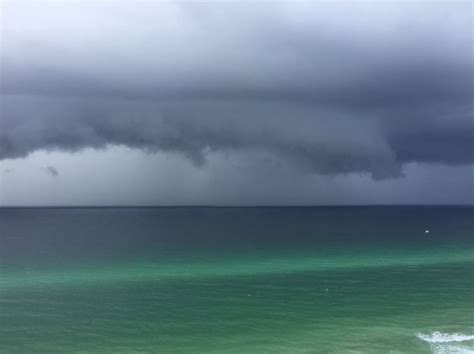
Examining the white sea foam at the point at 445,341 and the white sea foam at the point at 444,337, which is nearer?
the white sea foam at the point at 445,341

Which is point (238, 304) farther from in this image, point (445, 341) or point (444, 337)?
point (445, 341)

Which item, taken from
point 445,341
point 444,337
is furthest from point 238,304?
point 445,341

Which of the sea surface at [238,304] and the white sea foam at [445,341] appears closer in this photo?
the white sea foam at [445,341]

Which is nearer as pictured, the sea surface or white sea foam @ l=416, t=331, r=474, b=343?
white sea foam @ l=416, t=331, r=474, b=343

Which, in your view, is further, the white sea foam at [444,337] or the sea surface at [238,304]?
the sea surface at [238,304]

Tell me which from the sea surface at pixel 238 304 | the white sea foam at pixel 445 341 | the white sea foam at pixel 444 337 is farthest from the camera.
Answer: the sea surface at pixel 238 304

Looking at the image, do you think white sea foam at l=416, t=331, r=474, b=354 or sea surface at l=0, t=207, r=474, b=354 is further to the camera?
sea surface at l=0, t=207, r=474, b=354

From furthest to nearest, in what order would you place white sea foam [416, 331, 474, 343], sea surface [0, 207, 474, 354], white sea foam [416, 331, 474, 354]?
sea surface [0, 207, 474, 354]
white sea foam [416, 331, 474, 343]
white sea foam [416, 331, 474, 354]

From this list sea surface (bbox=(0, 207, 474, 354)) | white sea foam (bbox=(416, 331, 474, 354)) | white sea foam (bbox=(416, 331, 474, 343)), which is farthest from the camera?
sea surface (bbox=(0, 207, 474, 354))

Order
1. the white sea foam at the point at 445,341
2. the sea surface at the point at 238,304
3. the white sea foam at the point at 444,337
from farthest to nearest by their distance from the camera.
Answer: the sea surface at the point at 238,304, the white sea foam at the point at 444,337, the white sea foam at the point at 445,341
